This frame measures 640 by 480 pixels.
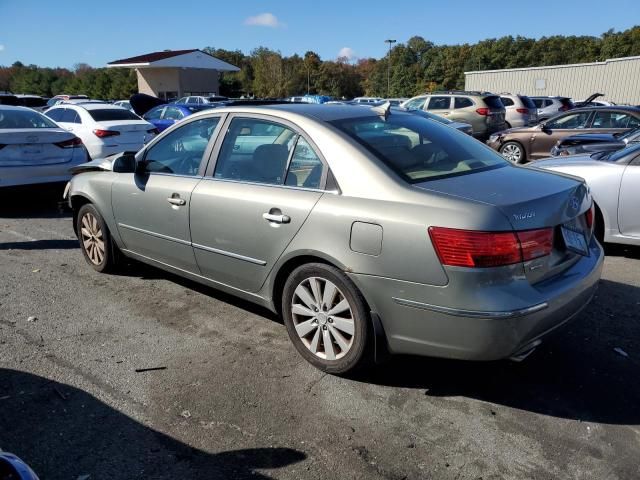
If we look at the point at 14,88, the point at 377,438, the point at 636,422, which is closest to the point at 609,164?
the point at 636,422

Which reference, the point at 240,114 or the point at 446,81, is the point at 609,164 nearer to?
the point at 240,114

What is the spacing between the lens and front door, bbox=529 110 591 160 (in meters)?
12.4

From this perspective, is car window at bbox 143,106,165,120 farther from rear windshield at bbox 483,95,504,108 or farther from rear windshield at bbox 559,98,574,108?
rear windshield at bbox 559,98,574,108

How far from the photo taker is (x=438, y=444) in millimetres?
2797

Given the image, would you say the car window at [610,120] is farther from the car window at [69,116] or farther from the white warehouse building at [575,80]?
the white warehouse building at [575,80]

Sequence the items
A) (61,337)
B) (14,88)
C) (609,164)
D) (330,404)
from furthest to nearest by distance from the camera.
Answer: (14,88), (609,164), (61,337), (330,404)

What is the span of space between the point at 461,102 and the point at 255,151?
15.2m

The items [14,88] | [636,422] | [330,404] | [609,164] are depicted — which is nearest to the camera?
[636,422]

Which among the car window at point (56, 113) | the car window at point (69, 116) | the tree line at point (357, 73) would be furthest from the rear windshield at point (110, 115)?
the tree line at point (357, 73)

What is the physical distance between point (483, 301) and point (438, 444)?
0.77 metres

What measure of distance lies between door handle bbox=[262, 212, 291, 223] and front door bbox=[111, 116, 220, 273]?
0.85 meters

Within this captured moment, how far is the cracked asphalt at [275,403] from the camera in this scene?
2.65 meters

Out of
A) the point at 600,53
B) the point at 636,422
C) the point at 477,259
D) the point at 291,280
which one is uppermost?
the point at 600,53

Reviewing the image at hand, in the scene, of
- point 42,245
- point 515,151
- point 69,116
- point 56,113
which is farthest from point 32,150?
point 515,151
